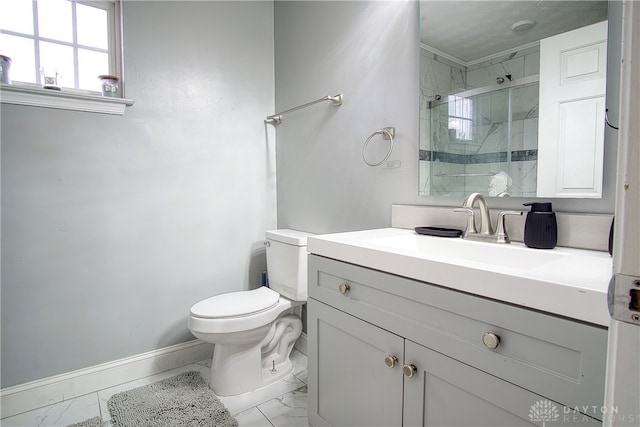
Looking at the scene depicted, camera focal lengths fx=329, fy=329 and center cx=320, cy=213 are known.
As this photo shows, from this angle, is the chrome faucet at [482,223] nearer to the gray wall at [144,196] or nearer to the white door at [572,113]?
the white door at [572,113]

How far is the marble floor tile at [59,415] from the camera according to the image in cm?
149

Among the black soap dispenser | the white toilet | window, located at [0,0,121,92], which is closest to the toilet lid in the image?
the white toilet

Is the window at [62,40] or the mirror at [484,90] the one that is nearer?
the mirror at [484,90]

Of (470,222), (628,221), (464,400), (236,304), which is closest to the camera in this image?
(628,221)

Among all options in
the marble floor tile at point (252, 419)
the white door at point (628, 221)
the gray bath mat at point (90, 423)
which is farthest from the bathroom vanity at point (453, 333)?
the gray bath mat at point (90, 423)

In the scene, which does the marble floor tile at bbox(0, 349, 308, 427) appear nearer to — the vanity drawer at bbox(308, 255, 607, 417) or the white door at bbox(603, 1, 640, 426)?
the vanity drawer at bbox(308, 255, 607, 417)

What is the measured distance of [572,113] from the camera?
1.01 meters

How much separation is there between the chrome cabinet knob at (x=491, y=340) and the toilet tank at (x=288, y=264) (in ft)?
3.68

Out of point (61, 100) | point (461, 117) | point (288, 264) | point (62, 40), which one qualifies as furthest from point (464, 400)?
point (62, 40)

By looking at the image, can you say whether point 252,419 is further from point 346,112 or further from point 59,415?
point 346,112

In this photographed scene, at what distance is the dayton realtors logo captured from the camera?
63 centimetres

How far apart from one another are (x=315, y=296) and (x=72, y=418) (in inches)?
51.9

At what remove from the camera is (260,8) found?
2201mm

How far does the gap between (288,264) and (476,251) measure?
3.36 feet
